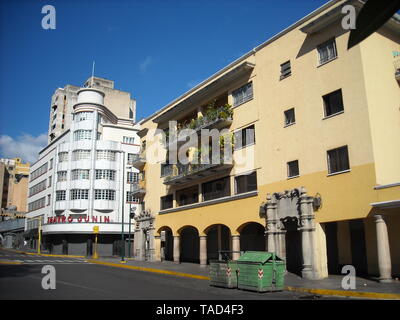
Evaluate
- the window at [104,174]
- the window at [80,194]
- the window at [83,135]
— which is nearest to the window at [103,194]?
the window at [80,194]

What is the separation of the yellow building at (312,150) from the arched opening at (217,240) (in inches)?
44.0

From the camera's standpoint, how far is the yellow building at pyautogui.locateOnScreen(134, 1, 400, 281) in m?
18.7

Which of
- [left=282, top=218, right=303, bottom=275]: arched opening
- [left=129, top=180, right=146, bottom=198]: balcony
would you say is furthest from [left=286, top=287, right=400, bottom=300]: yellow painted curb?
[left=129, top=180, right=146, bottom=198]: balcony

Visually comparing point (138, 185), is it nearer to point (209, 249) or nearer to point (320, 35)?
point (209, 249)

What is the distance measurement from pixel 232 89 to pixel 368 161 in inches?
500

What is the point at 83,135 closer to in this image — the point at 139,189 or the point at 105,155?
the point at 105,155

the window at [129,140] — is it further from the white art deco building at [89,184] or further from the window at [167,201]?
the window at [167,201]

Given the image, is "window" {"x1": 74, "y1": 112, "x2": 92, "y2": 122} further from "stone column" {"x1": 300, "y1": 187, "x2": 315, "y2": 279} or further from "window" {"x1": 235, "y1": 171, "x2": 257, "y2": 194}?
"stone column" {"x1": 300, "y1": 187, "x2": 315, "y2": 279}

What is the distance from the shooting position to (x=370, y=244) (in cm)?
2031

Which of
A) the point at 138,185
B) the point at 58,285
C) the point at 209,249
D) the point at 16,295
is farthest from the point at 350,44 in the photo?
the point at 138,185

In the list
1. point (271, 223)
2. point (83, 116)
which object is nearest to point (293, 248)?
point (271, 223)

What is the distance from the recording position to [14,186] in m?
112

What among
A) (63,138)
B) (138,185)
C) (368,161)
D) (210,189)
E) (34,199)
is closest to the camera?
(368,161)

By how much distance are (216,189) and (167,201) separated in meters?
7.80
